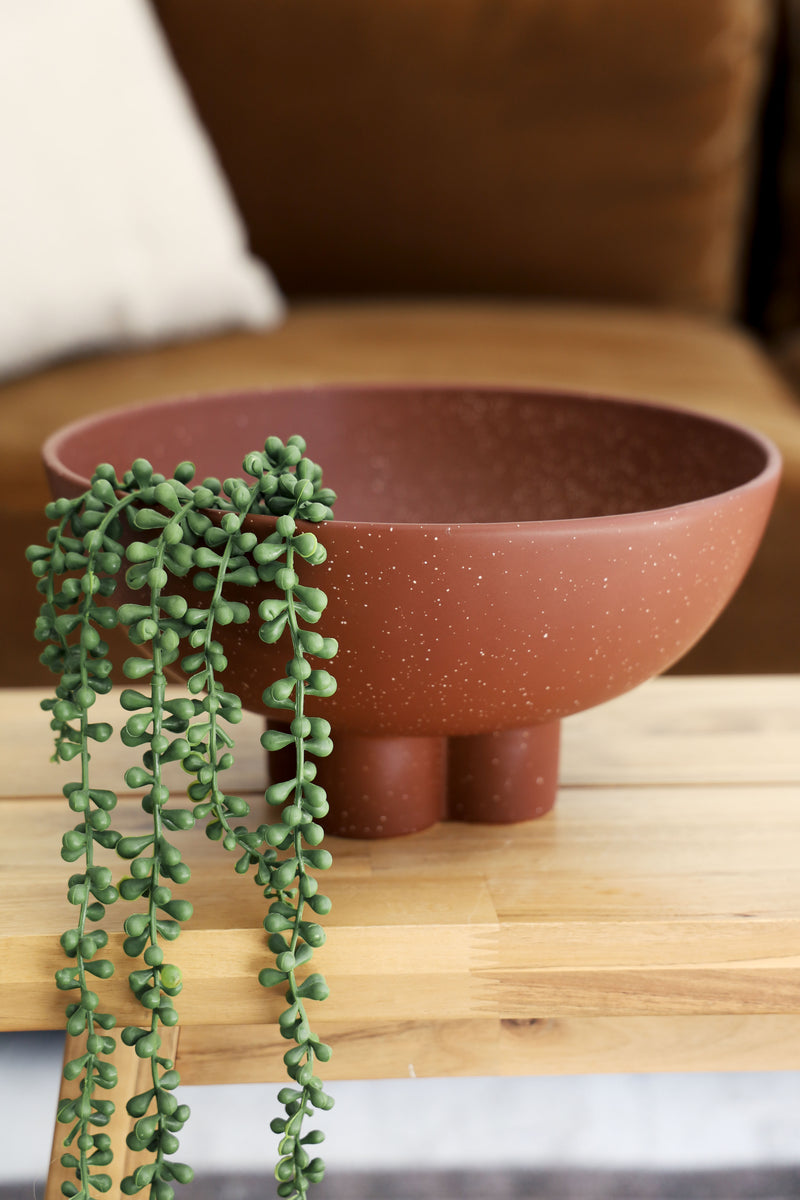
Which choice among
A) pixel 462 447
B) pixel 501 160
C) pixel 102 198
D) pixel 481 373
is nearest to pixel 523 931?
pixel 462 447

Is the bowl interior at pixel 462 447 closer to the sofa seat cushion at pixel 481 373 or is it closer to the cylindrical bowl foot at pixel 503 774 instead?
the cylindrical bowl foot at pixel 503 774

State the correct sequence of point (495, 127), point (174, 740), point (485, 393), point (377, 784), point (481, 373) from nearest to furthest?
point (174, 740) < point (377, 784) < point (485, 393) < point (481, 373) < point (495, 127)

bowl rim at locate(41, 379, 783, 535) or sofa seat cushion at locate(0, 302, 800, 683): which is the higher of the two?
bowl rim at locate(41, 379, 783, 535)

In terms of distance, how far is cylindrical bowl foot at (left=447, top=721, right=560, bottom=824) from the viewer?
2.03ft

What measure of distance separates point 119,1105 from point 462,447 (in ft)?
1.51

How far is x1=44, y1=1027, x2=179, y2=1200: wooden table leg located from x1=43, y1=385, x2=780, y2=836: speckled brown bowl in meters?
0.14

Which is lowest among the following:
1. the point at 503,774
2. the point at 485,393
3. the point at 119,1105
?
the point at 119,1105

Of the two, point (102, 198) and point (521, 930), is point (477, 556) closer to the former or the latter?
point (521, 930)

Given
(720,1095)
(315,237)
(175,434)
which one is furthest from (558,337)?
(720,1095)

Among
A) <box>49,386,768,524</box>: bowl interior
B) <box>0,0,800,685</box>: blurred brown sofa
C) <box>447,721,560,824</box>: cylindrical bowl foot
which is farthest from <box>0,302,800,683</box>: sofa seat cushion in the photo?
<box>447,721,560,824</box>: cylindrical bowl foot

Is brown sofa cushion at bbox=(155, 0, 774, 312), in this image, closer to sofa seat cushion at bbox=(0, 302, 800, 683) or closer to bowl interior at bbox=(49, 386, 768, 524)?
sofa seat cushion at bbox=(0, 302, 800, 683)

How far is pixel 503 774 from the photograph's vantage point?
62cm

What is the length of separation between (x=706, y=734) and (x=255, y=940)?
342 mm

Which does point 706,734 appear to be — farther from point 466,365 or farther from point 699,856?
point 466,365
